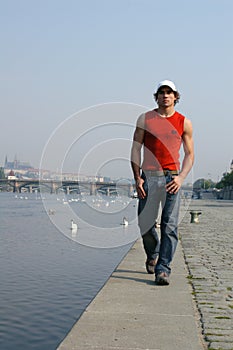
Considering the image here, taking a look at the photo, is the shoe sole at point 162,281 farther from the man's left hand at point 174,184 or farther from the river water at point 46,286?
the river water at point 46,286

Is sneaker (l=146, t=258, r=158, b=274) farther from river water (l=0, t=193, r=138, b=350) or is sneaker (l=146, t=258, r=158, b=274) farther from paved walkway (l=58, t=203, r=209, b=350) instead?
river water (l=0, t=193, r=138, b=350)

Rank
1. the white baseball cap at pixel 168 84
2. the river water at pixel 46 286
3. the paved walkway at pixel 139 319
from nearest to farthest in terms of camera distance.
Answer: the paved walkway at pixel 139 319 < the white baseball cap at pixel 168 84 < the river water at pixel 46 286

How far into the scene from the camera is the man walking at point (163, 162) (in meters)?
6.08

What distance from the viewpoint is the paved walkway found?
12.3 feet

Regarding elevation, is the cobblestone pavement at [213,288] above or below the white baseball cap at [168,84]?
below

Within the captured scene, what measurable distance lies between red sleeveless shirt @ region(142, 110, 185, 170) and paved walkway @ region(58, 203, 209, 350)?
141cm

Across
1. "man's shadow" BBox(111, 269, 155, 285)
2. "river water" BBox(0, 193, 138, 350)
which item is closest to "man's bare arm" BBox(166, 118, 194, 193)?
"man's shadow" BBox(111, 269, 155, 285)

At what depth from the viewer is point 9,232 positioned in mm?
22812

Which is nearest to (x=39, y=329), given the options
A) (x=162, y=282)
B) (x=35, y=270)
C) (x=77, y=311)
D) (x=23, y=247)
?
(x=77, y=311)

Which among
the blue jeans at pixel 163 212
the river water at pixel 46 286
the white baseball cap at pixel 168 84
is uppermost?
the white baseball cap at pixel 168 84

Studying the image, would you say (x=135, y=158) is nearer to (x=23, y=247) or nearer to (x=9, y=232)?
(x=23, y=247)

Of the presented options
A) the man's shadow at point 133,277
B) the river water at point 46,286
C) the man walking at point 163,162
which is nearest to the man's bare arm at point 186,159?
the man walking at point 163,162

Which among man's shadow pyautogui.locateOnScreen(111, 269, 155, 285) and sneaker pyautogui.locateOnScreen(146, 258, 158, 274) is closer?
man's shadow pyautogui.locateOnScreen(111, 269, 155, 285)

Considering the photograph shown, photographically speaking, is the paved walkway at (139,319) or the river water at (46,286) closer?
the paved walkway at (139,319)
